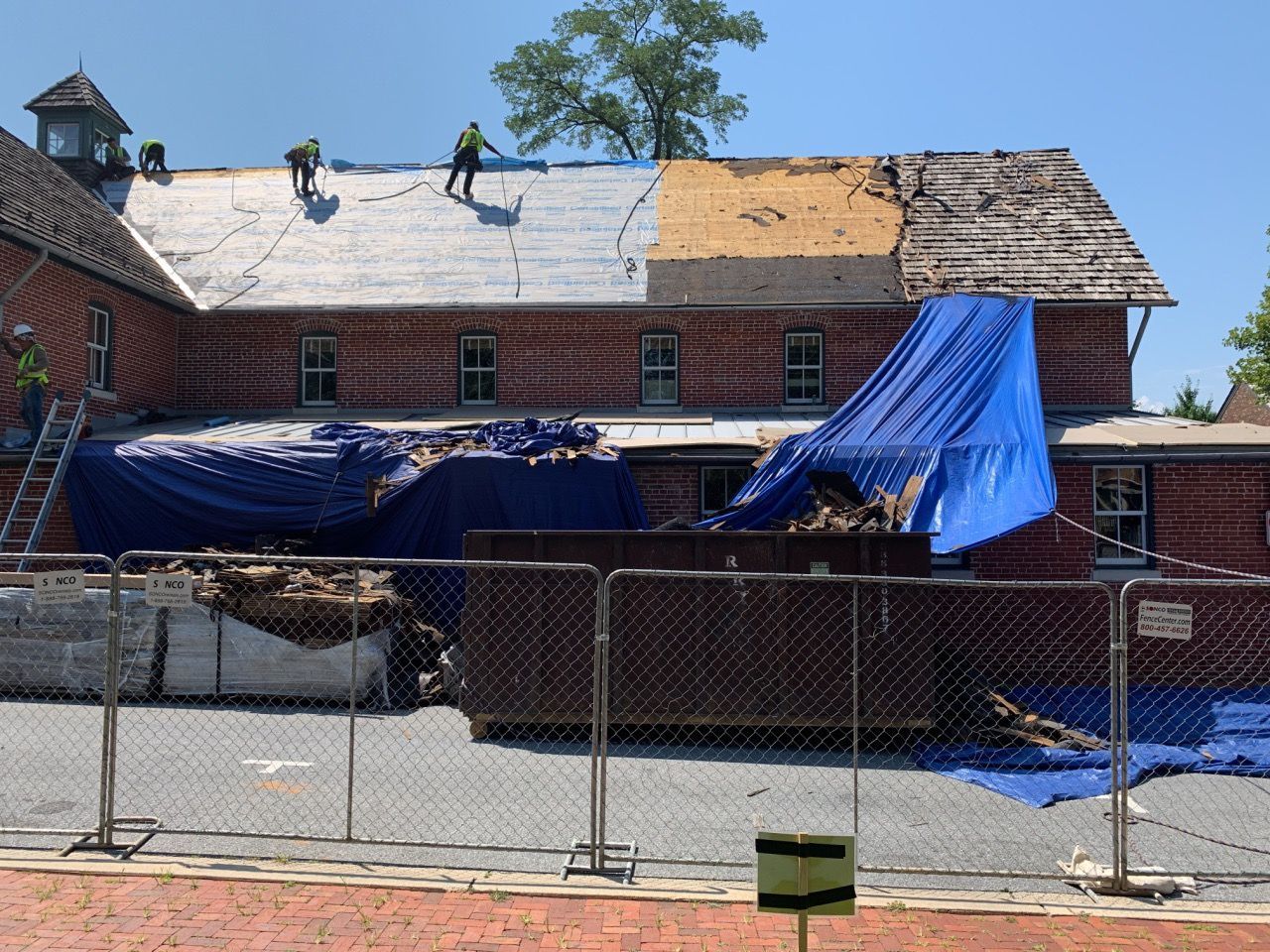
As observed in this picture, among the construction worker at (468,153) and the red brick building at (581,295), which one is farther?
the construction worker at (468,153)

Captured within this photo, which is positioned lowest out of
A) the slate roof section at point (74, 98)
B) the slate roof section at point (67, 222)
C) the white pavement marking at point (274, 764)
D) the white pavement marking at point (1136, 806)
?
the white pavement marking at point (1136, 806)

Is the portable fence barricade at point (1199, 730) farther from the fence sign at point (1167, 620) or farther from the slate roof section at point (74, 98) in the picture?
the slate roof section at point (74, 98)

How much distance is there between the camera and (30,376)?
14.1m

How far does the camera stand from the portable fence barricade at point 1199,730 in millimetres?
6582

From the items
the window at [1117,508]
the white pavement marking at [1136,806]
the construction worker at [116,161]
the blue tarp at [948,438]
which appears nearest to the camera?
the white pavement marking at [1136,806]

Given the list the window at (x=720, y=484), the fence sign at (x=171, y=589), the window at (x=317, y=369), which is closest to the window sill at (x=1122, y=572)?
the window at (x=720, y=484)

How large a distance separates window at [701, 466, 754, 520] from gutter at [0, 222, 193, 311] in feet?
34.8

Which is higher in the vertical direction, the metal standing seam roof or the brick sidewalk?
the metal standing seam roof

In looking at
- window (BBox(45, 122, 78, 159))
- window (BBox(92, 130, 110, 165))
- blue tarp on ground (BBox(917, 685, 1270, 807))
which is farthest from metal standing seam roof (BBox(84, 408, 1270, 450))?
window (BBox(45, 122, 78, 159))

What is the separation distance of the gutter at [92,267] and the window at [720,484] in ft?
34.8

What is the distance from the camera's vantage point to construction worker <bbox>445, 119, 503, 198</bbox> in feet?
66.8

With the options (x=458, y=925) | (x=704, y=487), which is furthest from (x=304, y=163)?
(x=458, y=925)

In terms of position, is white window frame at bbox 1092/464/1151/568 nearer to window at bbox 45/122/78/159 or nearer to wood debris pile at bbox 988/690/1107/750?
wood debris pile at bbox 988/690/1107/750

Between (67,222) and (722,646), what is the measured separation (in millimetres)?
14368
